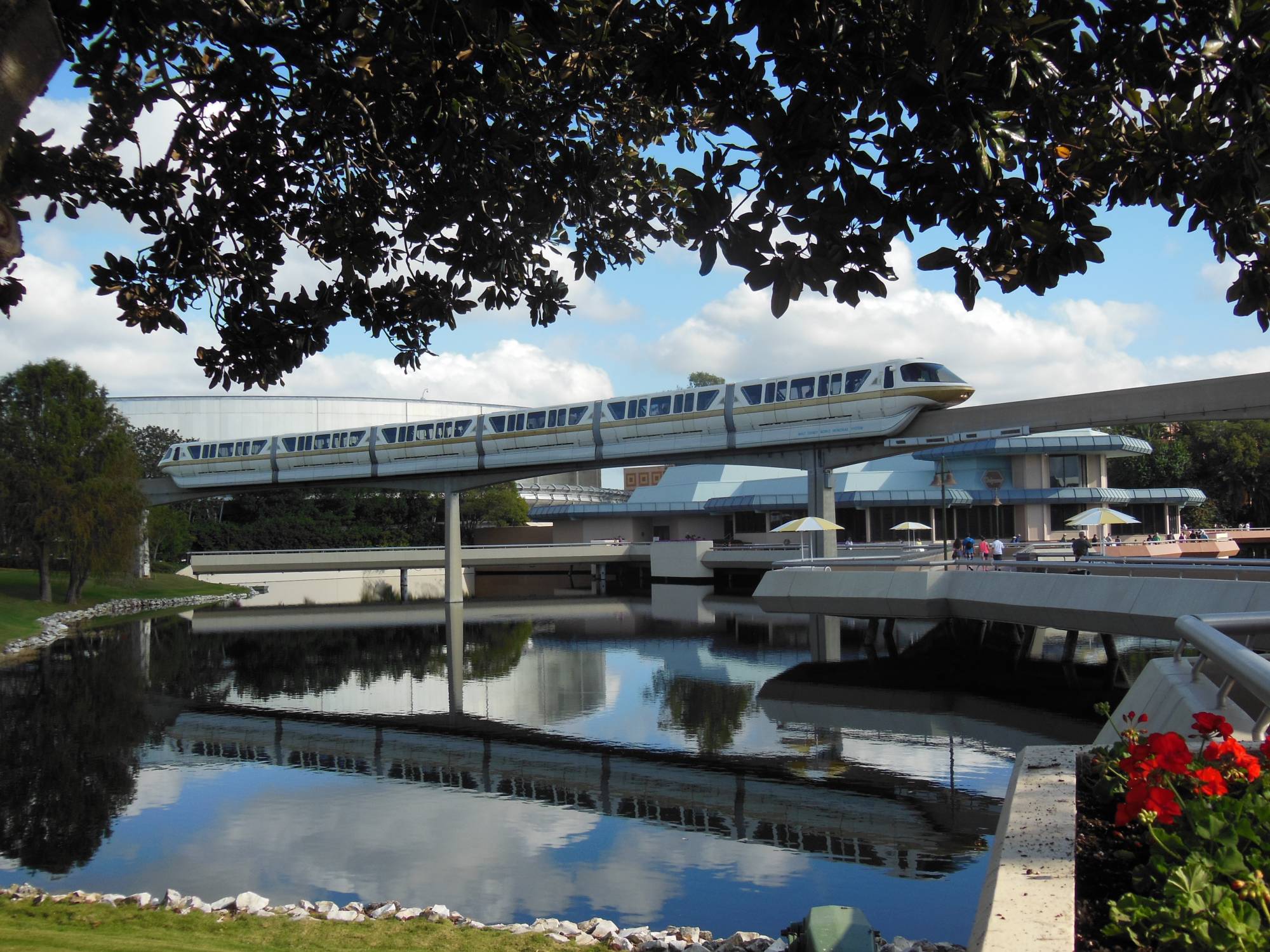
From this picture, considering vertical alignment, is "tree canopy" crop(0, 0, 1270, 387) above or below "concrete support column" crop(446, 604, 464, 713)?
above

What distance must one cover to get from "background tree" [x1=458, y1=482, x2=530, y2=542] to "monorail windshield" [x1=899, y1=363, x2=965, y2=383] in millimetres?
45052

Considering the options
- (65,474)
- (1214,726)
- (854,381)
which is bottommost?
(1214,726)

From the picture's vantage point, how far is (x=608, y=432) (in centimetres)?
4444

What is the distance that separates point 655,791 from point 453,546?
1509 inches

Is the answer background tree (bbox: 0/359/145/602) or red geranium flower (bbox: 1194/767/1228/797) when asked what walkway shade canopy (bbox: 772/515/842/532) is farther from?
red geranium flower (bbox: 1194/767/1228/797)

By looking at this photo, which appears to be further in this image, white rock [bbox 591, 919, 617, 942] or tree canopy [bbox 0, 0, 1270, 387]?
white rock [bbox 591, 919, 617, 942]

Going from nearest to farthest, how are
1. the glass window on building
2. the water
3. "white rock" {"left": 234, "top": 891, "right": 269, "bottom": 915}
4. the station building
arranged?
1. "white rock" {"left": 234, "top": 891, "right": 269, "bottom": 915}
2. the water
3. the station building
4. the glass window on building

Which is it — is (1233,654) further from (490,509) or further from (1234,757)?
(490,509)

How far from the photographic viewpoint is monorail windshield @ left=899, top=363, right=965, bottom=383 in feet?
115

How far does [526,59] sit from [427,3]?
2989 mm

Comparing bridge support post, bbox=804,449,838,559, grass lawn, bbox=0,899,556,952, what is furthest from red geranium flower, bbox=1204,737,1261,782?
bridge support post, bbox=804,449,838,559

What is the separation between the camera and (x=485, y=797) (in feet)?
43.6

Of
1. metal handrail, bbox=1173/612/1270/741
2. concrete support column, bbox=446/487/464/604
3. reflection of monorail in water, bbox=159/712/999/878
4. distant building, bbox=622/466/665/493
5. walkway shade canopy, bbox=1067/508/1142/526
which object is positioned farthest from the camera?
distant building, bbox=622/466/665/493

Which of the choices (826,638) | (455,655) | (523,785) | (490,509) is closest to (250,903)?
(523,785)
